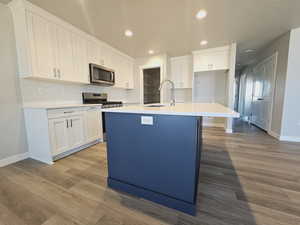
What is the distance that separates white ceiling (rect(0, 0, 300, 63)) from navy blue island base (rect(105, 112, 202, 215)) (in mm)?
1965

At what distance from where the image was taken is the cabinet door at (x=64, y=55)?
238cm

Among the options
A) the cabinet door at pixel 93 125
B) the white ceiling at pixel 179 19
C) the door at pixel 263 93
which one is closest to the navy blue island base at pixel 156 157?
the cabinet door at pixel 93 125

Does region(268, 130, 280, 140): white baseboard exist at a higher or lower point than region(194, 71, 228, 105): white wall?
lower

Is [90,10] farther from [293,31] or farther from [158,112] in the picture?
[293,31]

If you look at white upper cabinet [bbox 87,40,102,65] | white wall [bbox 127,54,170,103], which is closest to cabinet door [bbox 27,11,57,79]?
white upper cabinet [bbox 87,40,102,65]

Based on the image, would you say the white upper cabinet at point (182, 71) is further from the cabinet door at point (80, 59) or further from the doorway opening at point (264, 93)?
the cabinet door at point (80, 59)

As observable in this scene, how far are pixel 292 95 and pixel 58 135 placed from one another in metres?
4.96

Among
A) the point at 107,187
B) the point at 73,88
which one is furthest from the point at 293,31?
the point at 73,88

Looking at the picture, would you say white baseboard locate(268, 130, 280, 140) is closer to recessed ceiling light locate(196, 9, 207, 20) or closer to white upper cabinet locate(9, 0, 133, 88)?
→ recessed ceiling light locate(196, 9, 207, 20)

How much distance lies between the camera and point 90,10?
212 centimetres

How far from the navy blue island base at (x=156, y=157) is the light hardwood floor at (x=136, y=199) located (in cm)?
11

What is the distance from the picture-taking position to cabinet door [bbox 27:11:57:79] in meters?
A: 2.00

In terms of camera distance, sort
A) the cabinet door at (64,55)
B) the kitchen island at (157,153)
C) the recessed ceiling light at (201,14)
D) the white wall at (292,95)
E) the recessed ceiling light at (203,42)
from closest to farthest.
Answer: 1. the kitchen island at (157,153)
2. the recessed ceiling light at (201,14)
3. the cabinet door at (64,55)
4. the white wall at (292,95)
5. the recessed ceiling light at (203,42)

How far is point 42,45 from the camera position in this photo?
2135 millimetres
